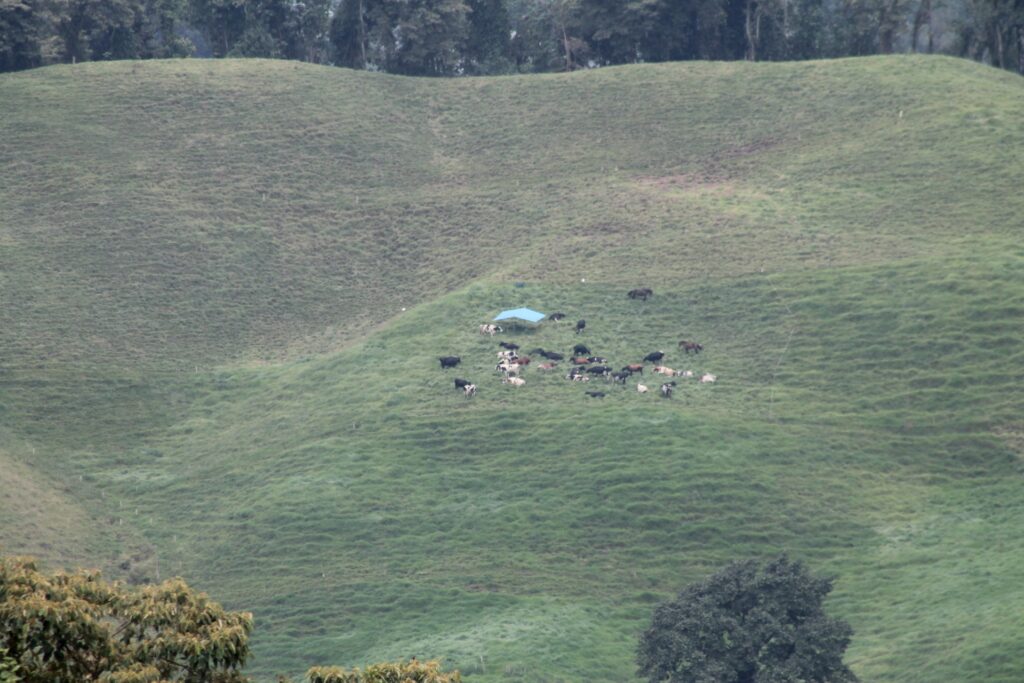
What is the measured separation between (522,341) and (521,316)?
153 cm

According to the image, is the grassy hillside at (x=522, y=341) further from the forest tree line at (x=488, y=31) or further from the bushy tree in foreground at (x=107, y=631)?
the bushy tree in foreground at (x=107, y=631)

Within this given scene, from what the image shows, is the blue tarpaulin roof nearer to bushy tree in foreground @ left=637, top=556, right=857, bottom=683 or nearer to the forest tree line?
bushy tree in foreground @ left=637, top=556, right=857, bottom=683

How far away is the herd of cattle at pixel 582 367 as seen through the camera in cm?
6956

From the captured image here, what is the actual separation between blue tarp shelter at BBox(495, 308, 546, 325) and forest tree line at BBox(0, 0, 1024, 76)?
1944 inches

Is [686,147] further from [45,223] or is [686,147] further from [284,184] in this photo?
[45,223]

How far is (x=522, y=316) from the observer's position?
74.6 m

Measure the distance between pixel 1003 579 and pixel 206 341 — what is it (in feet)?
159

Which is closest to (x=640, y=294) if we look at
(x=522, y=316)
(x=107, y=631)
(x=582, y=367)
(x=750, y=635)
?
(x=522, y=316)

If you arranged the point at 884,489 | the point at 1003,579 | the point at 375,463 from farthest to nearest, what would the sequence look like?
1. the point at 375,463
2. the point at 884,489
3. the point at 1003,579

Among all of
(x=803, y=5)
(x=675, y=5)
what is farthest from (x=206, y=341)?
(x=803, y=5)

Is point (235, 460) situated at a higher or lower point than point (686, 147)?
lower

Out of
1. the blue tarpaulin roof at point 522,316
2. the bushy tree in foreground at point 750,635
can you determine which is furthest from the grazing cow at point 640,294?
the bushy tree in foreground at point 750,635

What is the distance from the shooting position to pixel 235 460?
68000mm

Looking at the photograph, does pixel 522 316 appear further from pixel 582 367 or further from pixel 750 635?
pixel 750 635
